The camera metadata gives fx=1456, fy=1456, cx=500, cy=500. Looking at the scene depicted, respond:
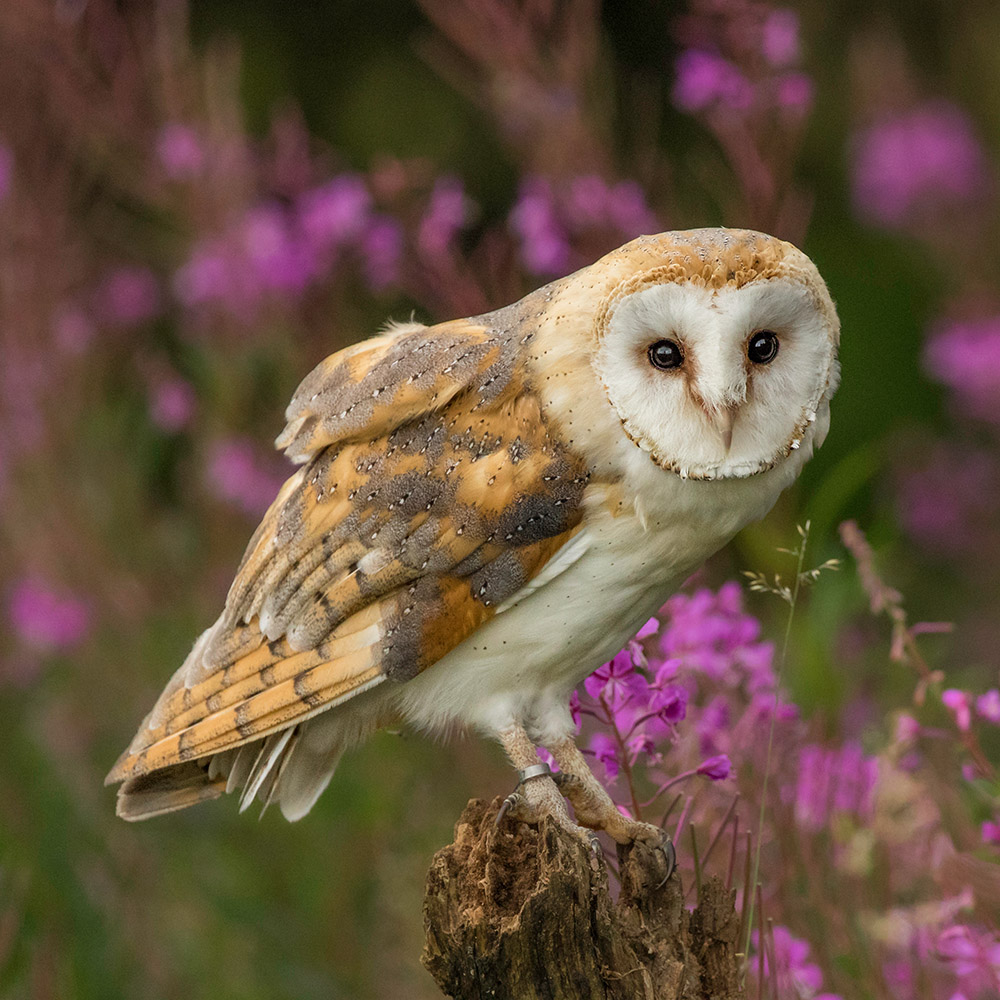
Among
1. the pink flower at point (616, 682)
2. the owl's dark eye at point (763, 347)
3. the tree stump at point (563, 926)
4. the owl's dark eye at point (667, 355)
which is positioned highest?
the owl's dark eye at point (667, 355)

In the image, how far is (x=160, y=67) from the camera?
3.01 metres

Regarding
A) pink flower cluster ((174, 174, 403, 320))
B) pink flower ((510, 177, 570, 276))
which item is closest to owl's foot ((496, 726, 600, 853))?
pink flower ((510, 177, 570, 276))

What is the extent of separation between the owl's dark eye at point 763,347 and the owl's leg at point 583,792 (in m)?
0.53

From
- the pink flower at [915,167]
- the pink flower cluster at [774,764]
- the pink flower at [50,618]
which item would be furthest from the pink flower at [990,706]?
the pink flower at [915,167]

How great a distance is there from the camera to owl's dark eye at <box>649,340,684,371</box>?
1.62 m

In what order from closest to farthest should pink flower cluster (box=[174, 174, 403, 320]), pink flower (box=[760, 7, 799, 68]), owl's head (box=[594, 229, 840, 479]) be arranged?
owl's head (box=[594, 229, 840, 479]) < pink flower (box=[760, 7, 799, 68]) < pink flower cluster (box=[174, 174, 403, 320])

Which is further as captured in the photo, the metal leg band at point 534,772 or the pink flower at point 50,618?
the pink flower at point 50,618

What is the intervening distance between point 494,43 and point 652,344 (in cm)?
128

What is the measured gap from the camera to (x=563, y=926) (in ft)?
5.15

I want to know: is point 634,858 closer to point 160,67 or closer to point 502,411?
point 502,411

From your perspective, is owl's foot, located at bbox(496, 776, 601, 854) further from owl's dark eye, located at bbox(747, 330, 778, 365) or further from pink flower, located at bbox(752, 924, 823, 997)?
owl's dark eye, located at bbox(747, 330, 778, 365)

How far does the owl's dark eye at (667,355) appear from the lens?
162 cm

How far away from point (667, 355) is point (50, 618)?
2.13m

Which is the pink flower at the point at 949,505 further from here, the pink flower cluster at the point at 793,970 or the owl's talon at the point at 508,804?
the owl's talon at the point at 508,804
